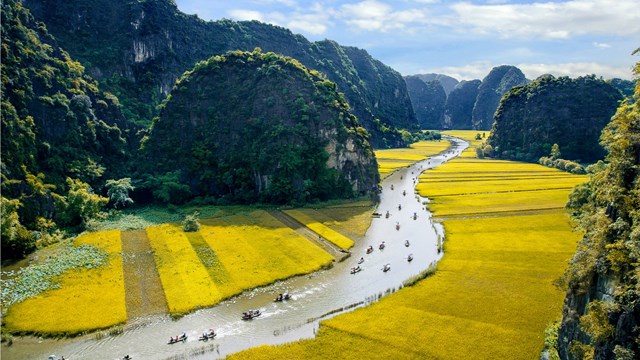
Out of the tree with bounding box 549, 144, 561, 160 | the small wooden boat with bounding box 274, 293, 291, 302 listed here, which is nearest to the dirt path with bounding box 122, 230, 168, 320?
the small wooden boat with bounding box 274, 293, 291, 302

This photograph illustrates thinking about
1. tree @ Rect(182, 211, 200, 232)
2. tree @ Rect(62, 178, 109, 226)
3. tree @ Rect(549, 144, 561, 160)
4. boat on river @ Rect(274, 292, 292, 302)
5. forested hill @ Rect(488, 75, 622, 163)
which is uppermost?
forested hill @ Rect(488, 75, 622, 163)

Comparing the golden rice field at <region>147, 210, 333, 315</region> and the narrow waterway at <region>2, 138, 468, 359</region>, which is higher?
the golden rice field at <region>147, 210, 333, 315</region>

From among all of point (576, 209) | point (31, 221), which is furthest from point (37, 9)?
point (576, 209)

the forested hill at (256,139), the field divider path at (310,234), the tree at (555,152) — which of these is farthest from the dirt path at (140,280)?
the tree at (555,152)

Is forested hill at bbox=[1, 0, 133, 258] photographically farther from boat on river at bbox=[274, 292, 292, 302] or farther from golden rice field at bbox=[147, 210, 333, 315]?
boat on river at bbox=[274, 292, 292, 302]

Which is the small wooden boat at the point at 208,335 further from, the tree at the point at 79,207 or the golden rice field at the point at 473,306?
the tree at the point at 79,207

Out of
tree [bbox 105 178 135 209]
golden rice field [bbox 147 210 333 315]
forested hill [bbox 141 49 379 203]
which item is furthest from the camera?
forested hill [bbox 141 49 379 203]

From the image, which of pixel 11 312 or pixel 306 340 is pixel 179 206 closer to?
pixel 11 312
